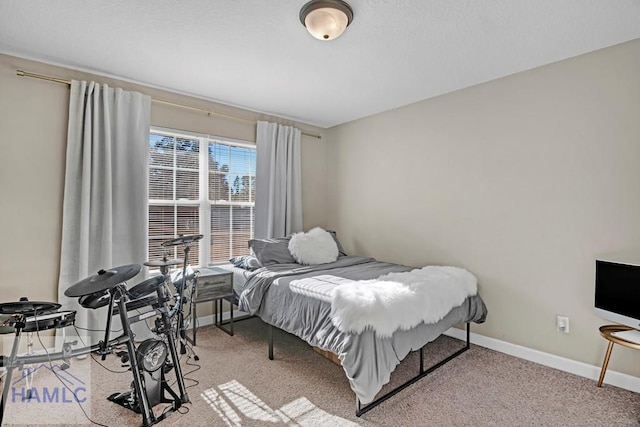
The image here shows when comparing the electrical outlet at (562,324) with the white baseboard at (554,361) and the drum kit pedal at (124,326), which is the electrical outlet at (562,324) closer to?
the white baseboard at (554,361)

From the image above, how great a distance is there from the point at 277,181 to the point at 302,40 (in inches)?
78.4

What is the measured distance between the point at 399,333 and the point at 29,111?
11.0 ft

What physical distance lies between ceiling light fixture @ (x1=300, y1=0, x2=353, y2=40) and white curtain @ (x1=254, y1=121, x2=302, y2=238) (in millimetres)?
2075

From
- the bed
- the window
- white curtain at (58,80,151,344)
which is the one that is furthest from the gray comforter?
white curtain at (58,80,151,344)

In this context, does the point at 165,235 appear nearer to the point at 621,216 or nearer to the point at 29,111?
the point at 29,111

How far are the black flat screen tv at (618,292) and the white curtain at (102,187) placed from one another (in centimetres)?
376

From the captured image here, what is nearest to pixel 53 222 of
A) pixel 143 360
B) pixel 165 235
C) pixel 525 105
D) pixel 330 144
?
pixel 165 235

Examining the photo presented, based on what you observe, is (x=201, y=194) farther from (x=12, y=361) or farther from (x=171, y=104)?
(x=12, y=361)

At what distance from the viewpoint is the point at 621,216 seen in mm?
2369

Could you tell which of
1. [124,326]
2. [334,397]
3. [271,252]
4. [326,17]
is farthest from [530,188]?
[124,326]

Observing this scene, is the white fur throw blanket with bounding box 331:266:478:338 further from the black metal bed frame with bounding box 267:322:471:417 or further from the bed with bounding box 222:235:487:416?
the black metal bed frame with bounding box 267:322:471:417

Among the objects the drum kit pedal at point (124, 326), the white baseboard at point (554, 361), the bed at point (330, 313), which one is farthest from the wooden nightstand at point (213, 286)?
the white baseboard at point (554, 361)

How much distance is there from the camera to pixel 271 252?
344 centimetres

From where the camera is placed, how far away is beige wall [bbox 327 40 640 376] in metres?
2.40
